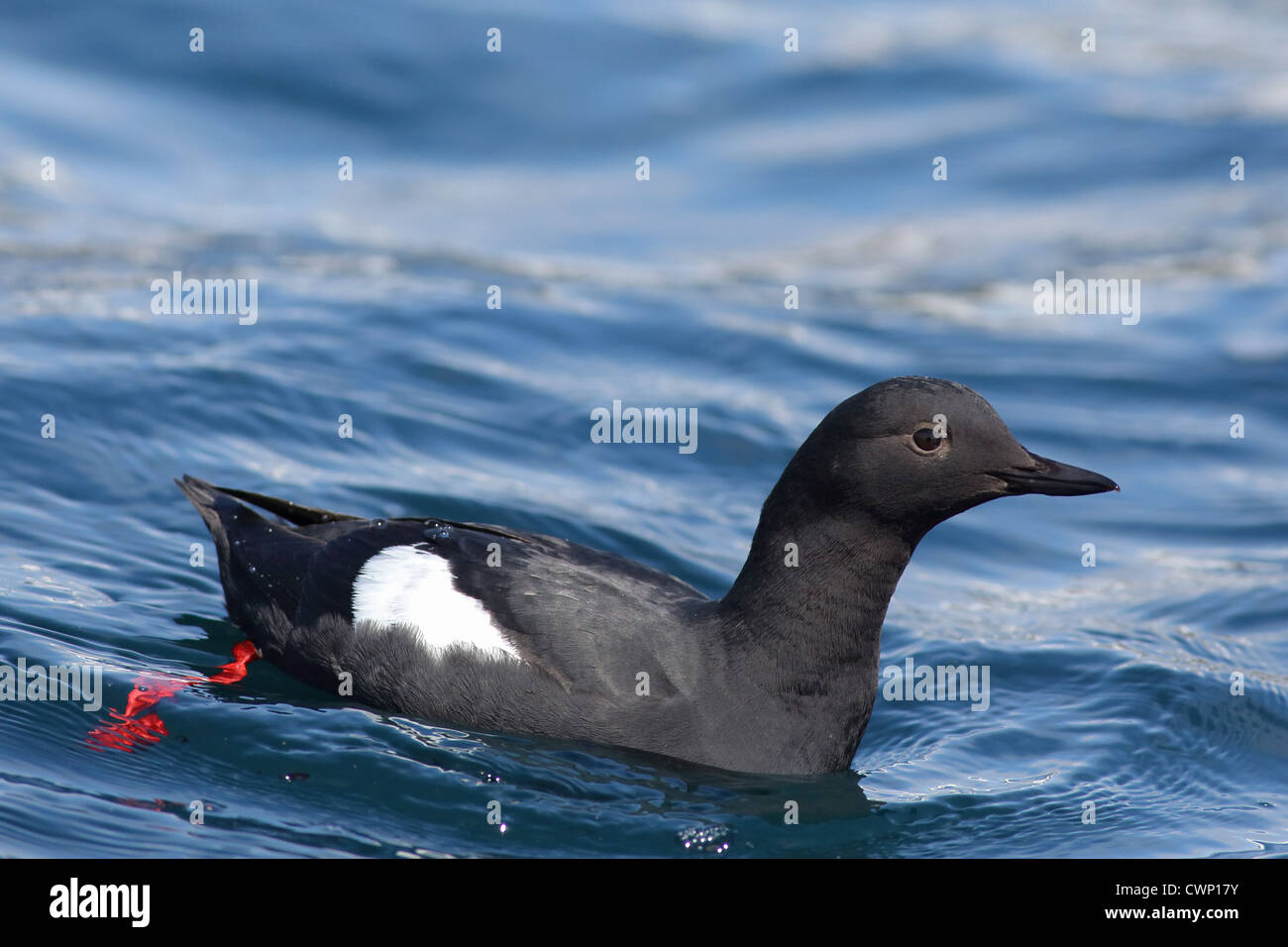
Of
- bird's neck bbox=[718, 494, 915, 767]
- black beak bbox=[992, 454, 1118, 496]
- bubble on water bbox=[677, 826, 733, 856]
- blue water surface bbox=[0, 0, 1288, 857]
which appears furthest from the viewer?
blue water surface bbox=[0, 0, 1288, 857]

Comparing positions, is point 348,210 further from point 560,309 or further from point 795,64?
point 795,64

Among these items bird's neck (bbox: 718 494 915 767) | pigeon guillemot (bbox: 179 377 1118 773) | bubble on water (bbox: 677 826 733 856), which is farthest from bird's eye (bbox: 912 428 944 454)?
bubble on water (bbox: 677 826 733 856)

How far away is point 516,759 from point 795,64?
1322cm

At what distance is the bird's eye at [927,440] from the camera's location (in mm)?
5570

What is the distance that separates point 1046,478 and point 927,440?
469 millimetres

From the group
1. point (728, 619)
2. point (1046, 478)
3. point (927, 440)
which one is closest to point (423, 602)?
point (728, 619)

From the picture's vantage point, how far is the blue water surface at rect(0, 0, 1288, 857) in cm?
588

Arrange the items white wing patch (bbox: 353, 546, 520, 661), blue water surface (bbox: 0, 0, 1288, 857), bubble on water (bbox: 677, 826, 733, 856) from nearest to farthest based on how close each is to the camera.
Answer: bubble on water (bbox: 677, 826, 733, 856) → blue water surface (bbox: 0, 0, 1288, 857) → white wing patch (bbox: 353, 546, 520, 661)

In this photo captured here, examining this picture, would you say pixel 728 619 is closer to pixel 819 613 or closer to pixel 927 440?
pixel 819 613

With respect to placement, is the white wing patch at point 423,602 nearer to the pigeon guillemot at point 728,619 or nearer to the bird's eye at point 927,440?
the pigeon guillemot at point 728,619

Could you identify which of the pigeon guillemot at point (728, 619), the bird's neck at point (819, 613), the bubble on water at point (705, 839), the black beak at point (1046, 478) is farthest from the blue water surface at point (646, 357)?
the black beak at point (1046, 478)

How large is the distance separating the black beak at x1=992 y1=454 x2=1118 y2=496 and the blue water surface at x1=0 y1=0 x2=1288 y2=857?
137cm

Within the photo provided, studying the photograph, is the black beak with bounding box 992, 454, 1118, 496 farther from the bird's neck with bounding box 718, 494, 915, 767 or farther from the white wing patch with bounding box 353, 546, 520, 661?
the white wing patch with bounding box 353, 546, 520, 661

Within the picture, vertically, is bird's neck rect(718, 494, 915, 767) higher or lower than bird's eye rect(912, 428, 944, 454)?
lower
